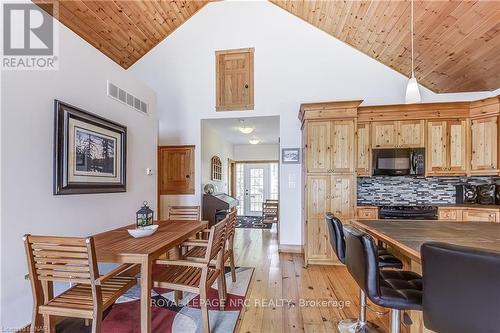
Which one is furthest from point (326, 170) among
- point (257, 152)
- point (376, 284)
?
point (257, 152)

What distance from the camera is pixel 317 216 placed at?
3.80m

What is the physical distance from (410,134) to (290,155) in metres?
1.89

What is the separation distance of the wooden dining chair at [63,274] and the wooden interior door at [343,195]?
302 cm

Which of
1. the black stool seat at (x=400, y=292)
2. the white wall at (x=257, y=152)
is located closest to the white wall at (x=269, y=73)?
the black stool seat at (x=400, y=292)

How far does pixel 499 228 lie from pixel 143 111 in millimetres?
4114

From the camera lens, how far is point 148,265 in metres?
1.78

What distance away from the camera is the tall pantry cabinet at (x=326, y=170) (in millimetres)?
3721

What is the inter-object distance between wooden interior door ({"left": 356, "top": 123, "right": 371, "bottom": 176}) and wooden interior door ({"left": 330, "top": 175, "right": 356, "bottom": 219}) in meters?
0.41

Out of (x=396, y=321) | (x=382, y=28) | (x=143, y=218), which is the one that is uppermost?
(x=382, y=28)

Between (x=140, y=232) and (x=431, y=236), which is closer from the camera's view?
(x=431, y=236)

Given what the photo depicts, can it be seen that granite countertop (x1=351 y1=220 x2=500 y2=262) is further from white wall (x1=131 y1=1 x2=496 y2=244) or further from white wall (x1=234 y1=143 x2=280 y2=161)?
white wall (x1=234 y1=143 x2=280 y2=161)

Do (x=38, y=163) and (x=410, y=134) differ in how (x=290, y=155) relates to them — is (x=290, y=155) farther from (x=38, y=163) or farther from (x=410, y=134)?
(x=38, y=163)

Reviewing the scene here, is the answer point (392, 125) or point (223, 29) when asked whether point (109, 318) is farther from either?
point (223, 29)

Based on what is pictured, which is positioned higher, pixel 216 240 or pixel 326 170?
pixel 326 170
